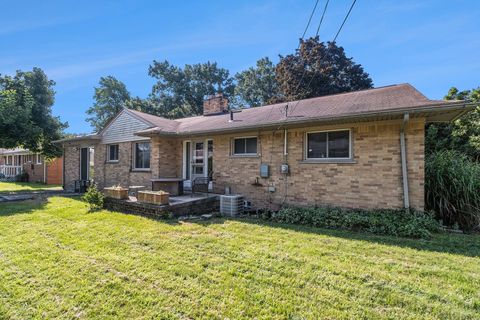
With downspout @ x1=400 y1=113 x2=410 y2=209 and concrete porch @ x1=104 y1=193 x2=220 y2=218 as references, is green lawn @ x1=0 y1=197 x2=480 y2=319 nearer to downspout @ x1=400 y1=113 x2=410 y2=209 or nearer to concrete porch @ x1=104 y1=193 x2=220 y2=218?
downspout @ x1=400 y1=113 x2=410 y2=209

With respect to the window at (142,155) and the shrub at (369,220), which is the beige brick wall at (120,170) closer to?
the window at (142,155)

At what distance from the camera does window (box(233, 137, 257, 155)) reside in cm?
900

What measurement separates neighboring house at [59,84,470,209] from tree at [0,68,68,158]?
7145 millimetres

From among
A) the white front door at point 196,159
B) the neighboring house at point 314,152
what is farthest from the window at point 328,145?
the white front door at point 196,159

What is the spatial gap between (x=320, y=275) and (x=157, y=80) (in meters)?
34.1

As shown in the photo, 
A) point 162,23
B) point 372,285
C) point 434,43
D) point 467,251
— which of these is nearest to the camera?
point 372,285

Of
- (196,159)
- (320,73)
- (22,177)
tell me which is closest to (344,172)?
(196,159)

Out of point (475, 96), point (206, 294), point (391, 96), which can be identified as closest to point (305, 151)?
point (391, 96)

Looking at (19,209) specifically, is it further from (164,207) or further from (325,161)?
(325,161)

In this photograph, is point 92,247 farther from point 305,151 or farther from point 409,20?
point 409,20

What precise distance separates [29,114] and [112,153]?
6.33 m

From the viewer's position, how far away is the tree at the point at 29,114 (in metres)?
13.8

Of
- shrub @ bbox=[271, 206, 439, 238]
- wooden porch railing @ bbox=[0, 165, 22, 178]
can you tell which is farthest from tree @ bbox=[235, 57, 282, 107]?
wooden porch railing @ bbox=[0, 165, 22, 178]

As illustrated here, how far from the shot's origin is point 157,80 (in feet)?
108
